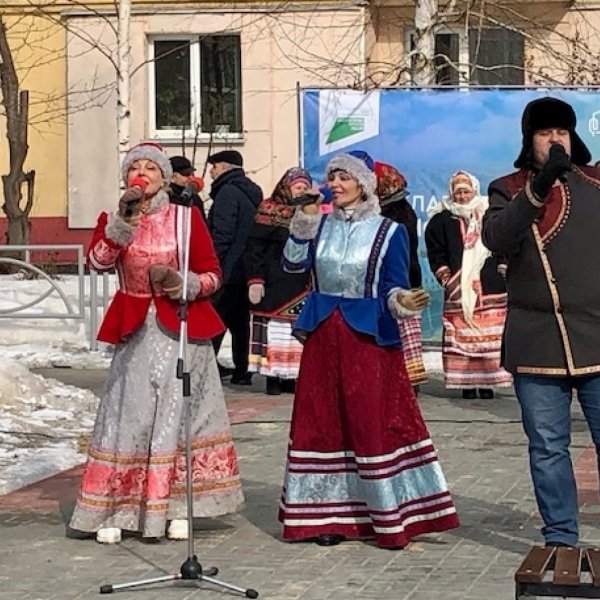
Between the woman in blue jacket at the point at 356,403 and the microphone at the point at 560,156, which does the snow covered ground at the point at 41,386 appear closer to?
the woman in blue jacket at the point at 356,403

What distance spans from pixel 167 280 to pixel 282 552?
130 centimetres

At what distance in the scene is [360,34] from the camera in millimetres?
22219

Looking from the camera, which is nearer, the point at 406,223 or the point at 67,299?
the point at 406,223

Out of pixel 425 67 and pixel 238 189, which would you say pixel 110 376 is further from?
pixel 425 67

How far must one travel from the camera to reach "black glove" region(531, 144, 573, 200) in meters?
6.15

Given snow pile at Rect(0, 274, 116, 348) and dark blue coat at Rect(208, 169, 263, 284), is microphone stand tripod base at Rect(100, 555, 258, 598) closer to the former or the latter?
dark blue coat at Rect(208, 169, 263, 284)

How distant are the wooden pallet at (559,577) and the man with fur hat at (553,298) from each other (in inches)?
44.7

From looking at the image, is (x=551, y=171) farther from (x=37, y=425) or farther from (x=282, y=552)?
(x=37, y=425)

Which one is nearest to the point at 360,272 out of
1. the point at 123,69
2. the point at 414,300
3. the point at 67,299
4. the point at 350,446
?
the point at 414,300

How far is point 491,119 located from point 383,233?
7.31 metres

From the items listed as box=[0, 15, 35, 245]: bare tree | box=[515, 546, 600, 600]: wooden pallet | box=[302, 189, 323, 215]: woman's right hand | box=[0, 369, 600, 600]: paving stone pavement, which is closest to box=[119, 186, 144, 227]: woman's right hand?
box=[302, 189, 323, 215]: woman's right hand

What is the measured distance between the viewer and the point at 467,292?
12594mm

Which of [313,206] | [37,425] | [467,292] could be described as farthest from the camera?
[467,292]

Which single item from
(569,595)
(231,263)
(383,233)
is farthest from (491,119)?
(569,595)
